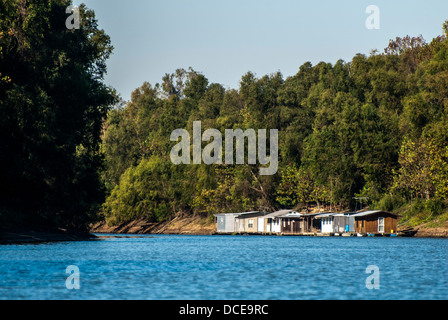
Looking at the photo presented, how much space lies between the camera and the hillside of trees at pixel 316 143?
106938 mm

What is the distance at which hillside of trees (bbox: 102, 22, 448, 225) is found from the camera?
351 feet

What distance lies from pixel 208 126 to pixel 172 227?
25.3 meters

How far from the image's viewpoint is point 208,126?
150 m

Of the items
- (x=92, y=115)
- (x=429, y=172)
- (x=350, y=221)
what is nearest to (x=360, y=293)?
(x=92, y=115)

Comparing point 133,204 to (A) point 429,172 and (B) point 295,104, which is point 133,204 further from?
(A) point 429,172

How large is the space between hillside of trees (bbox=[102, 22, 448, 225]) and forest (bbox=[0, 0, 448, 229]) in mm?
290

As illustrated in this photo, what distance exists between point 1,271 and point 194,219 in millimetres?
123187

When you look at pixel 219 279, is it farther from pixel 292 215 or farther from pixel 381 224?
pixel 292 215
